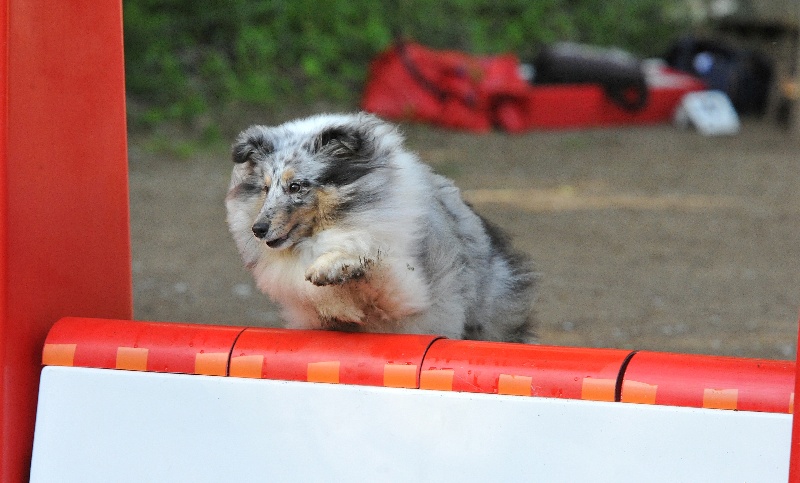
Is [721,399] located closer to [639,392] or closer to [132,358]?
[639,392]

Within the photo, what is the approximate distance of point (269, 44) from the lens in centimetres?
1133

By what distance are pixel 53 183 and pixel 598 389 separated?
58.3 inches

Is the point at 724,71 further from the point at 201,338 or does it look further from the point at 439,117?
the point at 201,338

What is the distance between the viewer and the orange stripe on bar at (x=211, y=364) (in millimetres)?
2402

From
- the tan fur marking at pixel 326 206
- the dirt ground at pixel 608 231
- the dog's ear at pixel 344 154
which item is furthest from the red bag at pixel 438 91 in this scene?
the tan fur marking at pixel 326 206

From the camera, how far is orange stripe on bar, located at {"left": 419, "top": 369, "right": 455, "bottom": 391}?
2.24 m

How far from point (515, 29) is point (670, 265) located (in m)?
7.75

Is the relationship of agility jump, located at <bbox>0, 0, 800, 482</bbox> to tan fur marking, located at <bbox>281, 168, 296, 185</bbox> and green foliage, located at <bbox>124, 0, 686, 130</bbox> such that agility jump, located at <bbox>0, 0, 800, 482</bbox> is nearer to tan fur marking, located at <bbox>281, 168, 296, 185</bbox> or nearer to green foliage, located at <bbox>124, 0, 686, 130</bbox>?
tan fur marking, located at <bbox>281, 168, 296, 185</bbox>

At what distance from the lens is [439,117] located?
432 inches

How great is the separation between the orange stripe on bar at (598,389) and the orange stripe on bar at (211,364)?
840 millimetres

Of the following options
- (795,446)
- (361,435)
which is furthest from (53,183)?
(795,446)

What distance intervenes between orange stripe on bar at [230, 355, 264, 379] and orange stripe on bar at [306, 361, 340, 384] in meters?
0.12

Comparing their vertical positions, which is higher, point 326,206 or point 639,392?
point 326,206

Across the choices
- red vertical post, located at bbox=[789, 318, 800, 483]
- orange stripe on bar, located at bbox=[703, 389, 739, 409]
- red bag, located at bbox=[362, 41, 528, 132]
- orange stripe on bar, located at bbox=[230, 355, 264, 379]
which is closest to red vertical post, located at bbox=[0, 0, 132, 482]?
orange stripe on bar, located at bbox=[230, 355, 264, 379]
